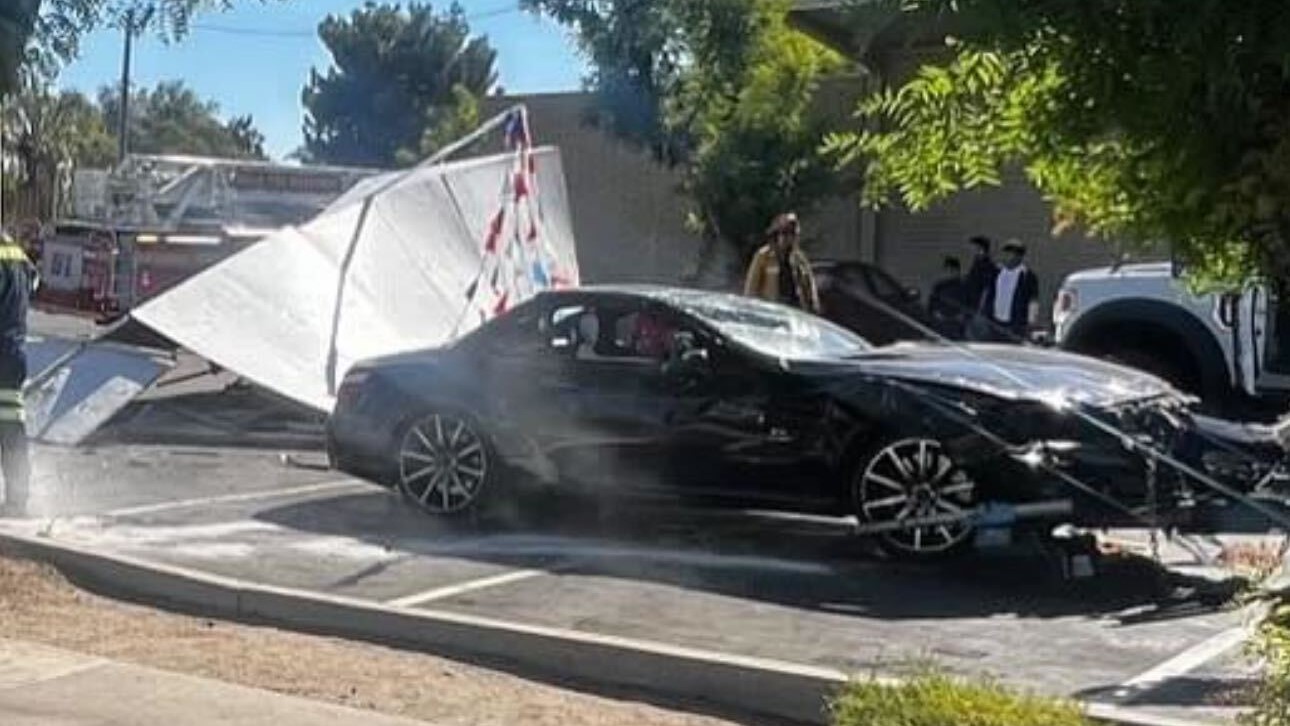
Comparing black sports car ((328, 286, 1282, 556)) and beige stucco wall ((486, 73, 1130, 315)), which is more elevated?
beige stucco wall ((486, 73, 1130, 315))

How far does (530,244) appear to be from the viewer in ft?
51.1

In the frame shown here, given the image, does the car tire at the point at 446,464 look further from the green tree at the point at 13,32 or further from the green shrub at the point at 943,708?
the green shrub at the point at 943,708

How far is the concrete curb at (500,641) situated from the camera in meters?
6.57

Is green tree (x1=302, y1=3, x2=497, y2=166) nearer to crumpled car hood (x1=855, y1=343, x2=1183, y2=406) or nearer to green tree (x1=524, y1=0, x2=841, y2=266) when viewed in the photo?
green tree (x1=524, y1=0, x2=841, y2=266)

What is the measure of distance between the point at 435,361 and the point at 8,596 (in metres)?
3.29

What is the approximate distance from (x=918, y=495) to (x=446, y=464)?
2.86 metres

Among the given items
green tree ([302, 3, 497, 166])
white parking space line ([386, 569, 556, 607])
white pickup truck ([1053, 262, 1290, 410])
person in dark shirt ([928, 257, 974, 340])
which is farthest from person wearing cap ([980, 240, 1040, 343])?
green tree ([302, 3, 497, 166])

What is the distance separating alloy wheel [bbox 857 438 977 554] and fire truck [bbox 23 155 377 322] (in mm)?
10258

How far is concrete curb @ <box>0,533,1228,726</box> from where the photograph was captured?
21.4ft

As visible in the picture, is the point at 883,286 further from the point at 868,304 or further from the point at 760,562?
the point at 760,562

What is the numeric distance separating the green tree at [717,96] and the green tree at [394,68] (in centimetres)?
4119

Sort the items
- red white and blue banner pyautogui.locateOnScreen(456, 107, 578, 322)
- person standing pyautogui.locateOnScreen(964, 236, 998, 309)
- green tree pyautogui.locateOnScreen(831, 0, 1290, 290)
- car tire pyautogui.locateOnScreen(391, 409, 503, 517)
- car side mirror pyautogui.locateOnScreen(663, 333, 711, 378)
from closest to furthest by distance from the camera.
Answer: green tree pyautogui.locateOnScreen(831, 0, 1290, 290)
car side mirror pyautogui.locateOnScreen(663, 333, 711, 378)
car tire pyautogui.locateOnScreen(391, 409, 503, 517)
red white and blue banner pyautogui.locateOnScreen(456, 107, 578, 322)
person standing pyautogui.locateOnScreen(964, 236, 998, 309)

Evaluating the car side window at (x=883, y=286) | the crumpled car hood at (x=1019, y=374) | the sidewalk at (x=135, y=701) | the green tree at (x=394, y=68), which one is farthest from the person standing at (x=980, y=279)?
the green tree at (x=394, y=68)

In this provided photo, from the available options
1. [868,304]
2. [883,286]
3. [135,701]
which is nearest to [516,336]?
[135,701]
